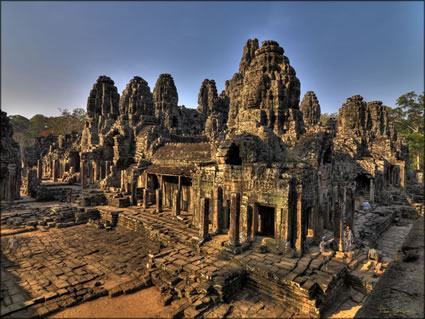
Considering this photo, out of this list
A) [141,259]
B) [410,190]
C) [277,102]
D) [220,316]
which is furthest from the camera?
[410,190]

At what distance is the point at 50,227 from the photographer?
15.1 meters

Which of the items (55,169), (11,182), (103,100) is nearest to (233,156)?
(11,182)

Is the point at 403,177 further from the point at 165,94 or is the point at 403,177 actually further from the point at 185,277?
the point at 165,94

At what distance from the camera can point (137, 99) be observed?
95.4 feet

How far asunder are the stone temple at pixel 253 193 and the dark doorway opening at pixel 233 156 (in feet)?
0.19

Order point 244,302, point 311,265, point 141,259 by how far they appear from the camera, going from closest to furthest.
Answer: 1. point 244,302
2. point 311,265
3. point 141,259

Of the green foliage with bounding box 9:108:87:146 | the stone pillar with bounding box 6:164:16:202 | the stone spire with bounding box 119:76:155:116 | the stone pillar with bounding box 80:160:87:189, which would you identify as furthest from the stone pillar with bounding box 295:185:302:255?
the green foliage with bounding box 9:108:87:146

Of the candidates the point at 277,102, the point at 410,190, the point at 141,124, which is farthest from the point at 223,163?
the point at 410,190

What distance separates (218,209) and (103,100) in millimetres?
32256

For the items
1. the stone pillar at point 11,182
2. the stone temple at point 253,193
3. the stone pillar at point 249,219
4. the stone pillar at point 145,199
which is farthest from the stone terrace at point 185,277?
the stone pillar at point 11,182

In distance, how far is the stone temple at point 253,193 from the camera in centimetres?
883

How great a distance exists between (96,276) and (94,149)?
64.1 feet

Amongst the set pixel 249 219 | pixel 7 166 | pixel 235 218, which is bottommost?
pixel 249 219

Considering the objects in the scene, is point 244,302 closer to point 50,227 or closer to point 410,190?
point 50,227
